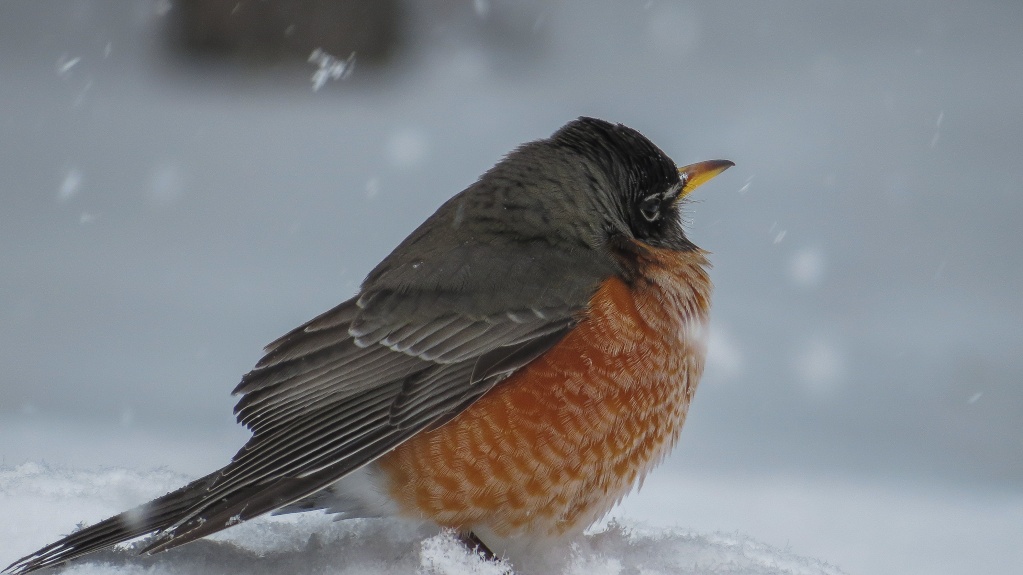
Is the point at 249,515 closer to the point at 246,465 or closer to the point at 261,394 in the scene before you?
the point at 246,465

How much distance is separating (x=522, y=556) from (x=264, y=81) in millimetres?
6880

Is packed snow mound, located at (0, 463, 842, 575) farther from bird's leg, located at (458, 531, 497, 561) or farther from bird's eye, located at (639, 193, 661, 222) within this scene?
bird's eye, located at (639, 193, 661, 222)

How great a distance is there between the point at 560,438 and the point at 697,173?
47.2 inches

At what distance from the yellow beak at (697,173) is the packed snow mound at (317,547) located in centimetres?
103

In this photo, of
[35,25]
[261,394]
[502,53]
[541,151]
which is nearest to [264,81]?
[502,53]

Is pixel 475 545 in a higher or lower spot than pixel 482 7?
lower

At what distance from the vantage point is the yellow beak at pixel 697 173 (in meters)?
2.93

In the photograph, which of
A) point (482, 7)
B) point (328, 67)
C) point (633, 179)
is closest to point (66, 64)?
point (328, 67)

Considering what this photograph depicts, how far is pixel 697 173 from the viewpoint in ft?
9.81

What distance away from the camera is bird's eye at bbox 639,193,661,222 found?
2.85m

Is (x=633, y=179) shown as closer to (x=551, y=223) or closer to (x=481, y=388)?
(x=551, y=223)

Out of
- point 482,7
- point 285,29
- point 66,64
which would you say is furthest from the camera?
point 66,64

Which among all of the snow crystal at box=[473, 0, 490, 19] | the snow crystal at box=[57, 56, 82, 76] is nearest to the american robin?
the snow crystal at box=[473, 0, 490, 19]

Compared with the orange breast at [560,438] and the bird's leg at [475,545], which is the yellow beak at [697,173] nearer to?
the orange breast at [560,438]
